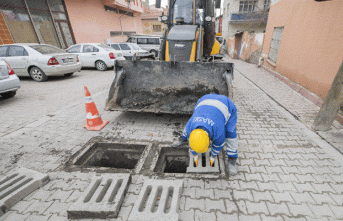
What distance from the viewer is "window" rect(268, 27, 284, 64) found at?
26.1 ft

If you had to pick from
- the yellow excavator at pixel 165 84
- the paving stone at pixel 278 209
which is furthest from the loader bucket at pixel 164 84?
the paving stone at pixel 278 209

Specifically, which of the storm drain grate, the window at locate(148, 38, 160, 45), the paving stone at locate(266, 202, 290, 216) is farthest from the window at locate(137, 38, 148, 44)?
the paving stone at locate(266, 202, 290, 216)

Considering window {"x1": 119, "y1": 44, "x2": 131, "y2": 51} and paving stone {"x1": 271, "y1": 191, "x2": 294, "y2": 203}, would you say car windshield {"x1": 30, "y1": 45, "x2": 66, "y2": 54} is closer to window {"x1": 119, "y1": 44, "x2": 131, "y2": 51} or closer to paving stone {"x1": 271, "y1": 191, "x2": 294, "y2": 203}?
window {"x1": 119, "y1": 44, "x2": 131, "y2": 51}

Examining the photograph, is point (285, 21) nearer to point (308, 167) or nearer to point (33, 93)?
point (308, 167)

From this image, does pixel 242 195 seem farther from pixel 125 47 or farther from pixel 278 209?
pixel 125 47

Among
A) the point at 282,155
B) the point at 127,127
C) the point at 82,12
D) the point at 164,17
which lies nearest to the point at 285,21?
the point at 164,17

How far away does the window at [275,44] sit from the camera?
313 inches

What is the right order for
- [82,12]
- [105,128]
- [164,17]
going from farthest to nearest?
[82,12]
[164,17]
[105,128]

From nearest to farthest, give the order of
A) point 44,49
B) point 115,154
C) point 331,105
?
point 115,154 → point 331,105 → point 44,49

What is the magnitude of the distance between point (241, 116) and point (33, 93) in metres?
7.11

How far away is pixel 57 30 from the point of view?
11.9 metres

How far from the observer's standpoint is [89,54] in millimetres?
9242

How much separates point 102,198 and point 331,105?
4456 millimetres

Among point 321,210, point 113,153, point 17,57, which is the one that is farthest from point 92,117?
point 17,57
